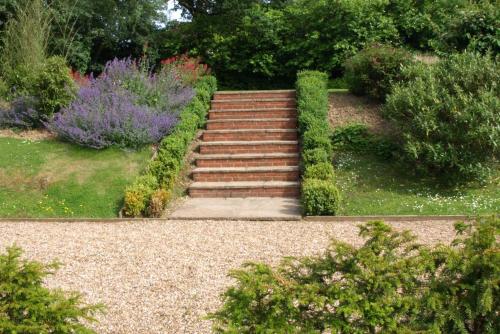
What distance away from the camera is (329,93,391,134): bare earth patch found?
37.1 feet

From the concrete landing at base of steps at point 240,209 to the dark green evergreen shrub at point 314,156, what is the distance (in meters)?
0.71

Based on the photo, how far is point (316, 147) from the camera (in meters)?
9.98

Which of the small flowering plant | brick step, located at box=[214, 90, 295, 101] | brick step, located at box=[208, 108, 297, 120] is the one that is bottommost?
brick step, located at box=[208, 108, 297, 120]

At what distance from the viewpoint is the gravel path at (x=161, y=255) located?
5.00 m

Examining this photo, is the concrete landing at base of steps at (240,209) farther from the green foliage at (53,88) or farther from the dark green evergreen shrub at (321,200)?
the green foliage at (53,88)

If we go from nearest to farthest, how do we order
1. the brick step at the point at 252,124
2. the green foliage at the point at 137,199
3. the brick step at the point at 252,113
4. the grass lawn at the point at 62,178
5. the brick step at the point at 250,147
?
the green foliage at the point at 137,199, the grass lawn at the point at 62,178, the brick step at the point at 250,147, the brick step at the point at 252,124, the brick step at the point at 252,113

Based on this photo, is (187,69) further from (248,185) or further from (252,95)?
(248,185)

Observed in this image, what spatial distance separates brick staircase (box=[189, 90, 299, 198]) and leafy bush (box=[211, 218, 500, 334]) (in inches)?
242

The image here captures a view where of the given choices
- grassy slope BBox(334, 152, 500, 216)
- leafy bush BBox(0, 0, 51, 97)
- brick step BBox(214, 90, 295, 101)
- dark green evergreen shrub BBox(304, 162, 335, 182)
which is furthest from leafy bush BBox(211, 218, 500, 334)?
leafy bush BBox(0, 0, 51, 97)

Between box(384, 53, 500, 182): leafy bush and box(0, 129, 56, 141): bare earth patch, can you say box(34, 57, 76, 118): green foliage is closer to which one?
box(0, 129, 56, 141): bare earth patch

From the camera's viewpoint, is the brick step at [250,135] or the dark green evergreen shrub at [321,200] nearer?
the dark green evergreen shrub at [321,200]

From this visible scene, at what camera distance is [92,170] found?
9.87 m

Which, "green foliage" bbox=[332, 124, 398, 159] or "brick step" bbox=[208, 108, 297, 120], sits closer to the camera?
"green foliage" bbox=[332, 124, 398, 159]

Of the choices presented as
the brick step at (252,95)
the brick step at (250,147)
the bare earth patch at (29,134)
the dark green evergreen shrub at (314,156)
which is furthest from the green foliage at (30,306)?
the brick step at (252,95)
